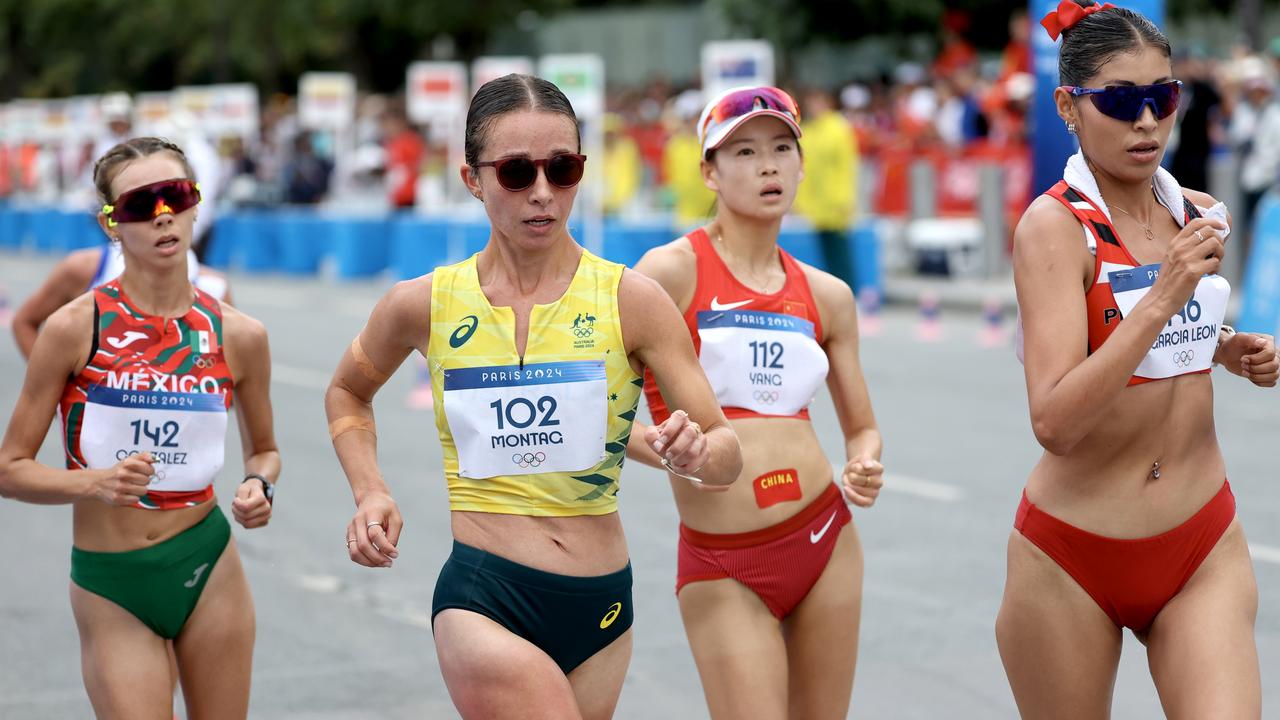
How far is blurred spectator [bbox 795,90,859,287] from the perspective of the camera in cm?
1788

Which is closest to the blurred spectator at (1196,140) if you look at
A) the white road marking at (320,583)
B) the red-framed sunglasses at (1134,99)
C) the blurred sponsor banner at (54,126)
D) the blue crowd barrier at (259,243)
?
the white road marking at (320,583)

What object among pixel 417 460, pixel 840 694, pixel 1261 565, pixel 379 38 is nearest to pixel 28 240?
pixel 379 38

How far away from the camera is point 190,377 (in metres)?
4.75

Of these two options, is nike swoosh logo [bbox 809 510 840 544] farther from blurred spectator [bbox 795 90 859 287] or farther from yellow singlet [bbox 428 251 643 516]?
blurred spectator [bbox 795 90 859 287]

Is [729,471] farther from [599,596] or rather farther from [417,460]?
[417,460]

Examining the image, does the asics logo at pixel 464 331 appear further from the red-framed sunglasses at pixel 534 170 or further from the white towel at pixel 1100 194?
the white towel at pixel 1100 194

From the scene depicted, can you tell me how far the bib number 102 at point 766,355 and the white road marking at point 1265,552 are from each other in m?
4.31

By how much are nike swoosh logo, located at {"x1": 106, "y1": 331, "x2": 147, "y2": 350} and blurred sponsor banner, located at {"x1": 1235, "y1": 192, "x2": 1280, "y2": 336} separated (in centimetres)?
1127

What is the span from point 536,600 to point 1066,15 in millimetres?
1734

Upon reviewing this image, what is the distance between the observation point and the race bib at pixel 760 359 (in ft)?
15.9

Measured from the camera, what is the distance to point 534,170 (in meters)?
3.83

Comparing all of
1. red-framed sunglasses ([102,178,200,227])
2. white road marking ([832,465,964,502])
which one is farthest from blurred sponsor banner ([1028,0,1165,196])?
red-framed sunglasses ([102,178,200,227])

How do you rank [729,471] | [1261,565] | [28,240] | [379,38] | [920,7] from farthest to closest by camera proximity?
[379,38] < [28,240] < [920,7] < [1261,565] < [729,471]

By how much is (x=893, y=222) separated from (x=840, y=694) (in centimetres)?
1858
